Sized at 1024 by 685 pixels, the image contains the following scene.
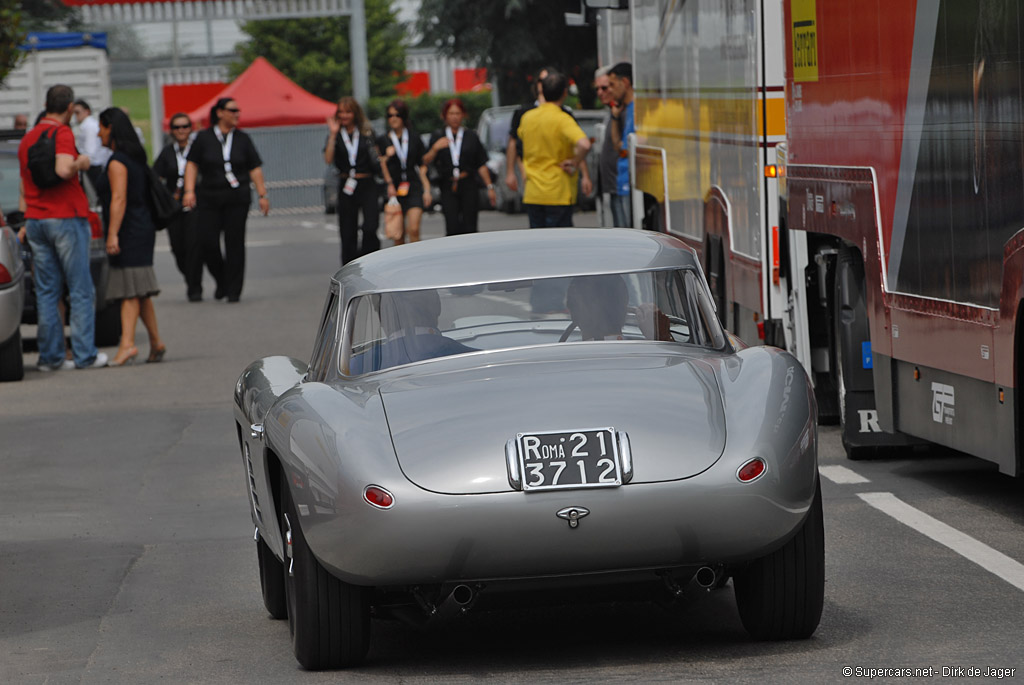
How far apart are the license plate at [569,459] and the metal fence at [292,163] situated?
154ft

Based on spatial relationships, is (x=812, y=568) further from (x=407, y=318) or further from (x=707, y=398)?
(x=407, y=318)

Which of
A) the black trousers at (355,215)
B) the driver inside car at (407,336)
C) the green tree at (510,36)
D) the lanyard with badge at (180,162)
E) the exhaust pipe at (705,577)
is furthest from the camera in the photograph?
A: the green tree at (510,36)

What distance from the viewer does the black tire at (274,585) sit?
21.8ft

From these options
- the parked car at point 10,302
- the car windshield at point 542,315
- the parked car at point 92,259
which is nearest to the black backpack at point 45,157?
the parked car at point 10,302

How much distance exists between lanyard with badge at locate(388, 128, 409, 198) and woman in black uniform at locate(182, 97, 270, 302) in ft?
5.60

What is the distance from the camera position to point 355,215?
2155 centimetres

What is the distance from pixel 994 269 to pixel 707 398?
7.67 feet

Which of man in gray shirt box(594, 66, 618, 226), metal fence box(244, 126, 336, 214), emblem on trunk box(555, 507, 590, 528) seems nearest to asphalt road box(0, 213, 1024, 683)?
emblem on trunk box(555, 507, 590, 528)

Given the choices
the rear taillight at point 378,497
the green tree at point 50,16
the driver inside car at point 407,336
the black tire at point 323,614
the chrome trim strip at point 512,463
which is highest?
the green tree at point 50,16

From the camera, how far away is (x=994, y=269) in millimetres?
7566

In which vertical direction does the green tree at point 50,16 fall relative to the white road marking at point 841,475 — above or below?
above

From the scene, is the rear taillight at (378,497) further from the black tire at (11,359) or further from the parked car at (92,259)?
the parked car at (92,259)

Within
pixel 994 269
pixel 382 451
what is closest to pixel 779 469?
pixel 382 451

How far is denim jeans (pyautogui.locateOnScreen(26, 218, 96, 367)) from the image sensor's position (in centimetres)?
1544
